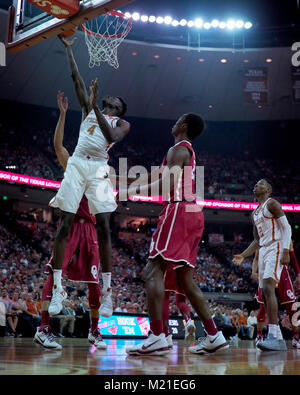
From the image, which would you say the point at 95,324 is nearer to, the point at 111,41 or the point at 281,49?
the point at 111,41

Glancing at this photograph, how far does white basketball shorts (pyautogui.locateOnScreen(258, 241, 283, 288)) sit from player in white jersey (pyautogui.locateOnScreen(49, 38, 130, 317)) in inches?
85.6

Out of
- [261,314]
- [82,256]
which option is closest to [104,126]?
[82,256]

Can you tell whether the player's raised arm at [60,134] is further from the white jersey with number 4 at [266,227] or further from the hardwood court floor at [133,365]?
the white jersey with number 4 at [266,227]

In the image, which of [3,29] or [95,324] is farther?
[3,29]

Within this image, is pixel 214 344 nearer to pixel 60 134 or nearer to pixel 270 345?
pixel 270 345

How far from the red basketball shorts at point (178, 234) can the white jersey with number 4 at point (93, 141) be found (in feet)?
4.41

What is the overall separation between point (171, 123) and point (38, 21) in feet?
71.0

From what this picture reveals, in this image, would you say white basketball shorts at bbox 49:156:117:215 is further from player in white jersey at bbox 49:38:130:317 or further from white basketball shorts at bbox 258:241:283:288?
white basketball shorts at bbox 258:241:283:288

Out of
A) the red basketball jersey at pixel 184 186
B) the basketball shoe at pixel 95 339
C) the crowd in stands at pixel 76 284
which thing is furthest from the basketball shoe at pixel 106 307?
the crowd in stands at pixel 76 284

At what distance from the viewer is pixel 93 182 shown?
5.13 m

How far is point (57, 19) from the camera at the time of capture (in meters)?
5.82

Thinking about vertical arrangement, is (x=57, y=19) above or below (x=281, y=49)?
below

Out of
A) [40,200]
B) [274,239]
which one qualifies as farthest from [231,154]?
[274,239]

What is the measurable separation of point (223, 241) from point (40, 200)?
1089 centimetres
